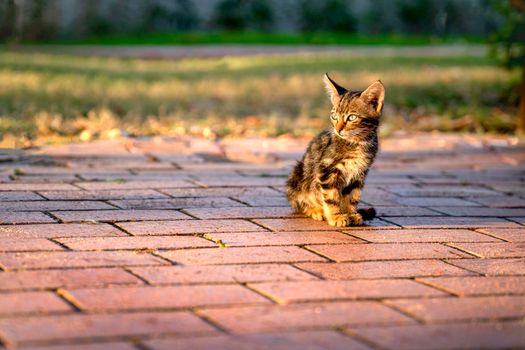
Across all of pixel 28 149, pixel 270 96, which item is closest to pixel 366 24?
pixel 270 96

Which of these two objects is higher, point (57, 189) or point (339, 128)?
point (339, 128)

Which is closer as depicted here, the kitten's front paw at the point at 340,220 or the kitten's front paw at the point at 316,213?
the kitten's front paw at the point at 340,220

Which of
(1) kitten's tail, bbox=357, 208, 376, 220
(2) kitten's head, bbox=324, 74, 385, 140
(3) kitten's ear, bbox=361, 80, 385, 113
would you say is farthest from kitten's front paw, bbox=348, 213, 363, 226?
(3) kitten's ear, bbox=361, 80, 385, 113

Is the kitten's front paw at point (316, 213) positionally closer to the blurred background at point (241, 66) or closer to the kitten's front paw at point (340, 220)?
the kitten's front paw at point (340, 220)

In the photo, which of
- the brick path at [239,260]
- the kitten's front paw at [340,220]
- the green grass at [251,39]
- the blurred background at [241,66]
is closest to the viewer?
the brick path at [239,260]

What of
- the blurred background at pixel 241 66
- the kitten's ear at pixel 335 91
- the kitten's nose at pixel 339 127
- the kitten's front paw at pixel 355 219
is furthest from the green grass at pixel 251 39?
the kitten's front paw at pixel 355 219

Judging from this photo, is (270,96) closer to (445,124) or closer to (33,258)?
(445,124)

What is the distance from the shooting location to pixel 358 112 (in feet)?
15.6

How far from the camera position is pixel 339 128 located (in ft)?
15.6

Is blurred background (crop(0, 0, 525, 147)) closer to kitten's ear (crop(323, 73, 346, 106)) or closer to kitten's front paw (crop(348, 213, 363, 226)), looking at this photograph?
kitten's ear (crop(323, 73, 346, 106))

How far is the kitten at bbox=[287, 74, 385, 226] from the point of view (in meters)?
4.76

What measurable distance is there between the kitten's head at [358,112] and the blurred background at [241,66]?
316 centimetres

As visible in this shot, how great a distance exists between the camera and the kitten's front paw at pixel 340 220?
187 inches

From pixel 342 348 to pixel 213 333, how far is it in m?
0.42
